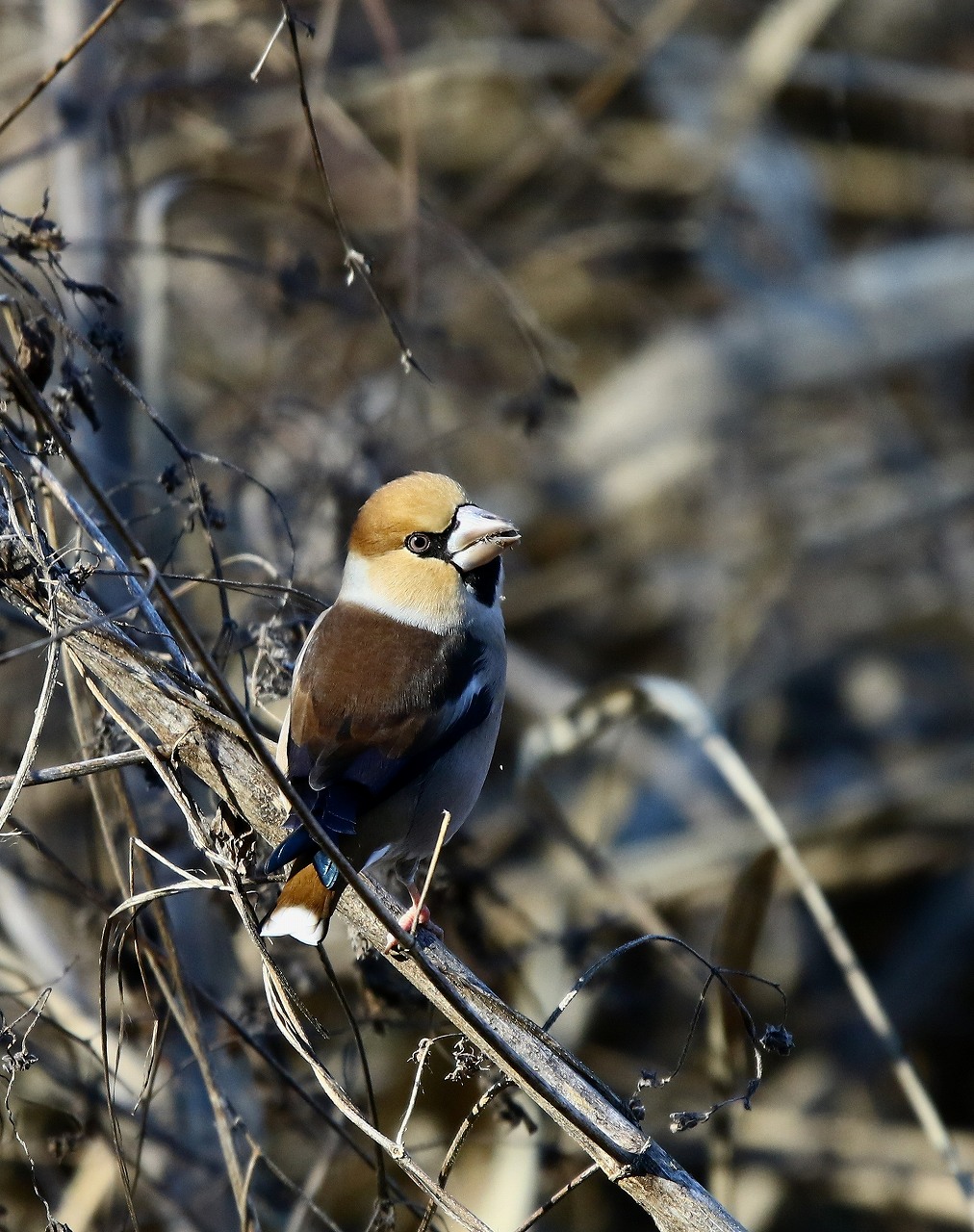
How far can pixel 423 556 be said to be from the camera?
383cm

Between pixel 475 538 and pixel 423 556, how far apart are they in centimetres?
19

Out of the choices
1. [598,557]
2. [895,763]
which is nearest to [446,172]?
[598,557]

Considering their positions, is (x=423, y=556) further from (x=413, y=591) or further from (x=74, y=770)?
(x=74, y=770)

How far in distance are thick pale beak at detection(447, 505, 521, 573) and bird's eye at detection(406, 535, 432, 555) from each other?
2.4 inches

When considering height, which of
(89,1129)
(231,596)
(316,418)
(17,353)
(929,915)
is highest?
(17,353)

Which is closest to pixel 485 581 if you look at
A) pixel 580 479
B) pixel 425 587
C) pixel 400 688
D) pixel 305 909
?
pixel 425 587

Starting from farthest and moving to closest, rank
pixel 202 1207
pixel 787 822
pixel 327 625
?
pixel 787 822
pixel 202 1207
pixel 327 625

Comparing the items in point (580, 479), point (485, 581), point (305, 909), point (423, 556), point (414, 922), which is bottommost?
point (580, 479)

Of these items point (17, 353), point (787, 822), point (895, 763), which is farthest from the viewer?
point (895, 763)

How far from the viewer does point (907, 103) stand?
9.26m

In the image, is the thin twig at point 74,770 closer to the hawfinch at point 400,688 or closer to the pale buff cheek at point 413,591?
the hawfinch at point 400,688

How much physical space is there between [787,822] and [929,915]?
94 centimetres

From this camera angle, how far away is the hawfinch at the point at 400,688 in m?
3.17

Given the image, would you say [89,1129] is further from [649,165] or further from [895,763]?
[649,165]
